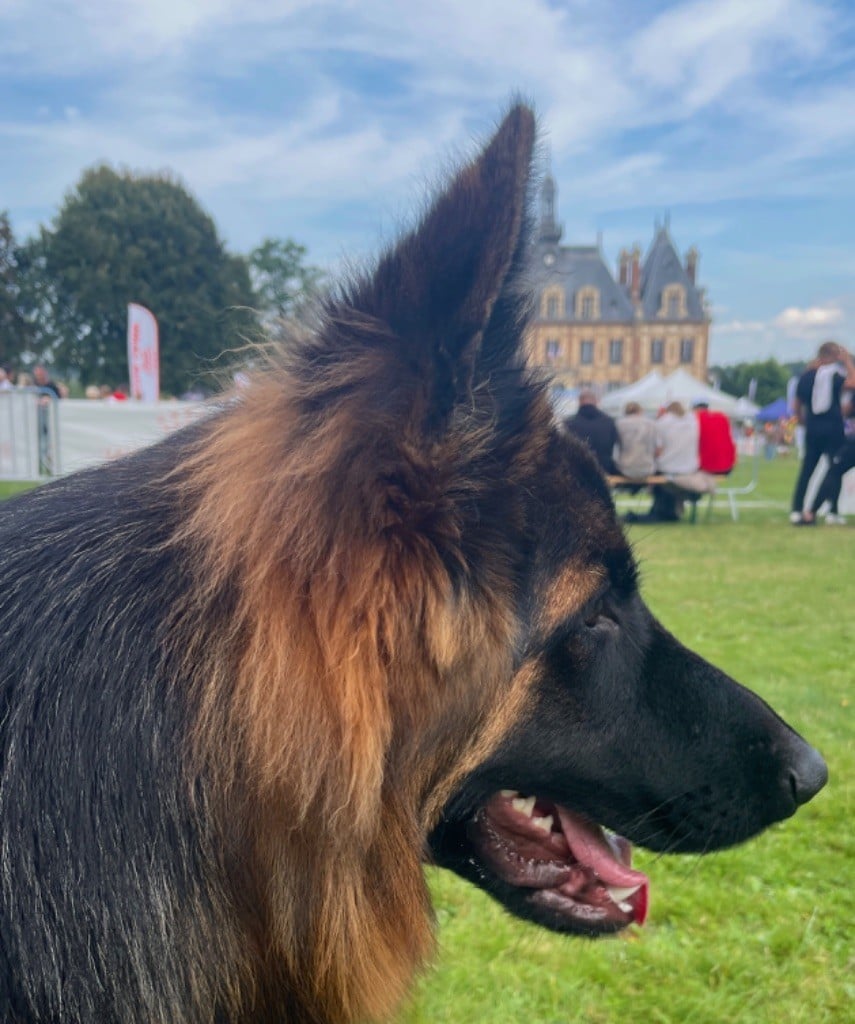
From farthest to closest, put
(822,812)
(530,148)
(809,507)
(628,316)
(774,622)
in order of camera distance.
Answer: (628,316)
(809,507)
(774,622)
(822,812)
(530,148)

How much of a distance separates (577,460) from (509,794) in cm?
84

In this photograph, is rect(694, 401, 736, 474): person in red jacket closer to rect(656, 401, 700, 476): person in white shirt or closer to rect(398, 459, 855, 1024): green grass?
rect(656, 401, 700, 476): person in white shirt

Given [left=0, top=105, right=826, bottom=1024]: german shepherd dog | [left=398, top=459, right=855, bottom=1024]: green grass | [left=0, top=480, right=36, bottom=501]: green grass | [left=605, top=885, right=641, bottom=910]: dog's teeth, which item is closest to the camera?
[left=0, top=105, right=826, bottom=1024]: german shepherd dog

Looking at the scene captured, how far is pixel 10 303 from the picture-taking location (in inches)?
1575

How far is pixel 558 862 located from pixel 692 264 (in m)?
95.5

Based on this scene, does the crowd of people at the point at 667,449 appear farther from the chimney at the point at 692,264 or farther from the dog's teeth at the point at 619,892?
the chimney at the point at 692,264

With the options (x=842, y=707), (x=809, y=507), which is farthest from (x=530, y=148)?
(x=809, y=507)

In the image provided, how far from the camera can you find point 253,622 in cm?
152

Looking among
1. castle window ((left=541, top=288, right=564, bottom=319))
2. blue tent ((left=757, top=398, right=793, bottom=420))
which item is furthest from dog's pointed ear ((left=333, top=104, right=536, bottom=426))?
blue tent ((left=757, top=398, right=793, bottom=420))

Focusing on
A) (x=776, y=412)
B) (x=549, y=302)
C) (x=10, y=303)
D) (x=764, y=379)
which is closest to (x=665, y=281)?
(x=764, y=379)

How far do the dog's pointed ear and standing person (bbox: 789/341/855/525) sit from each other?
40.3ft

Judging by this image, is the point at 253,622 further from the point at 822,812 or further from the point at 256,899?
the point at 822,812

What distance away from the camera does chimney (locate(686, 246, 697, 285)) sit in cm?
8781

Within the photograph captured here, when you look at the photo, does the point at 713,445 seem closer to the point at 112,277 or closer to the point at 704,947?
the point at 704,947
